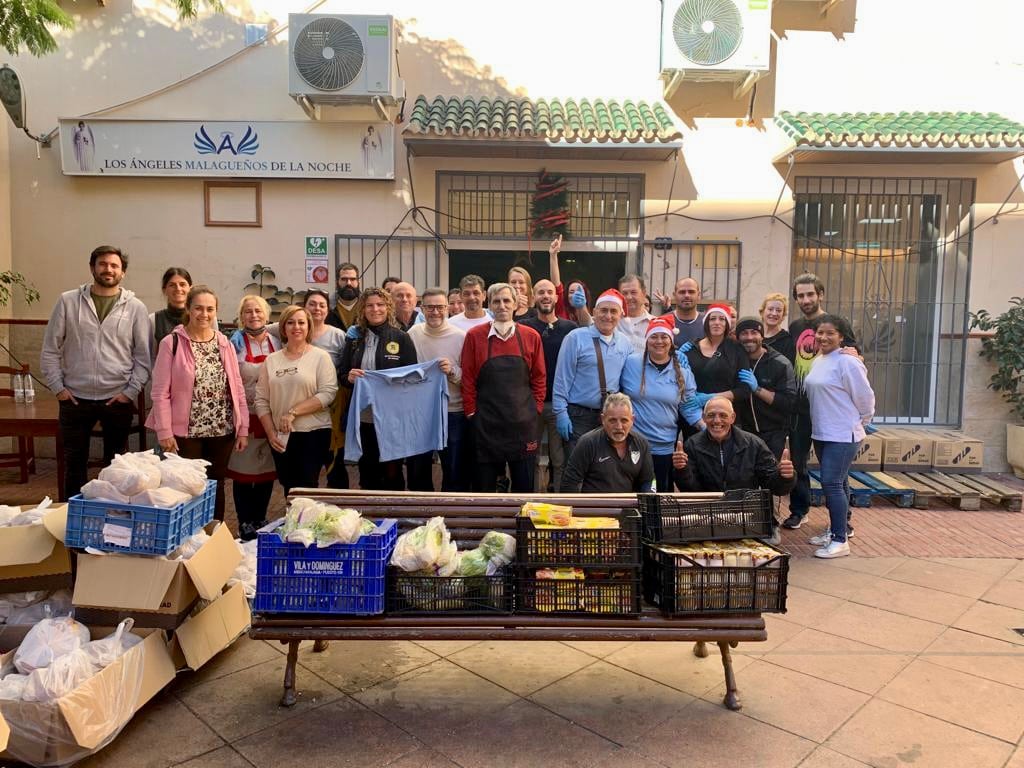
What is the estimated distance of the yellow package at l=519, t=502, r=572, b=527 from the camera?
3344mm

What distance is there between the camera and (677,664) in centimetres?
385

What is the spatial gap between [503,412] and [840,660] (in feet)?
8.44

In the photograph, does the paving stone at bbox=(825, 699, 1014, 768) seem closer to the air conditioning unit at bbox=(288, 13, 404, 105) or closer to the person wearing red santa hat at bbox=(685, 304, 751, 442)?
the person wearing red santa hat at bbox=(685, 304, 751, 442)

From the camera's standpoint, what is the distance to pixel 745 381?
556 centimetres

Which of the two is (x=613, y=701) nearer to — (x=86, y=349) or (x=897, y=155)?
(x=86, y=349)

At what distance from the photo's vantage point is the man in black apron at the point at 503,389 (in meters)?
5.19

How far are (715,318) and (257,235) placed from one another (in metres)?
5.63

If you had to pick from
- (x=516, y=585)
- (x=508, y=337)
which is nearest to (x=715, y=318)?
(x=508, y=337)

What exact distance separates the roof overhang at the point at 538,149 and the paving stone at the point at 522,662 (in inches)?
215

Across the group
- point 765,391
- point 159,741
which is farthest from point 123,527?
point 765,391

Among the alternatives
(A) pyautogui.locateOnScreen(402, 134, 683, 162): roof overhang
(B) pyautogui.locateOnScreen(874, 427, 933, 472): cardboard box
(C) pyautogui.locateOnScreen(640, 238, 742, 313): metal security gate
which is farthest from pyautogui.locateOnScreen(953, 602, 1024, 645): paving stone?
(A) pyautogui.locateOnScreen(402, 134, 683, 162): roof overhang

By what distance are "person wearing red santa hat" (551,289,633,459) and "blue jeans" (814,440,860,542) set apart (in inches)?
70.8

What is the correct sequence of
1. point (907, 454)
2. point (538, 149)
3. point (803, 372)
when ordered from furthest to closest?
point (907, 454) → point (538, 149) → point (803, 372)

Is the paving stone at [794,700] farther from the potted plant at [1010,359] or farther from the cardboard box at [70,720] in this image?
the potted plant at [1010,359]
